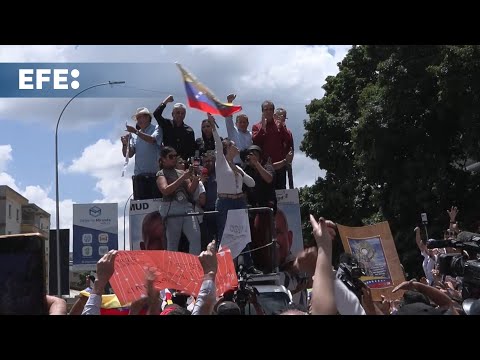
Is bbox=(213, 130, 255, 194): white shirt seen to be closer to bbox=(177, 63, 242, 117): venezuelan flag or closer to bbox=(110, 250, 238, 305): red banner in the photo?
bbox=(177, 63, 242, 117): venezuelan flag

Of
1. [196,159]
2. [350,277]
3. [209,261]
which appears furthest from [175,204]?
[209,261]

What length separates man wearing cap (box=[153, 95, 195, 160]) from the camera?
7.83 metres

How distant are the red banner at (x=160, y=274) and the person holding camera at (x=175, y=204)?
1.76 meters

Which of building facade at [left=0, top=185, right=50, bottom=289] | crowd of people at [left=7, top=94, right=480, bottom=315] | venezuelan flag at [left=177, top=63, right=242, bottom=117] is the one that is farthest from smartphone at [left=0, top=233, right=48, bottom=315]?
building facade at [left=0, top=185, right=50, bottom=289]

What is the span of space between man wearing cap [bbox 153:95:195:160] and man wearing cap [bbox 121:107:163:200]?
78mm

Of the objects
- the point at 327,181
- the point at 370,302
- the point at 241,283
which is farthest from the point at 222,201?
the point at 327,181

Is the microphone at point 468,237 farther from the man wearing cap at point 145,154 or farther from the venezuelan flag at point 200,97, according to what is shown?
the man wearing cap at point 145,154

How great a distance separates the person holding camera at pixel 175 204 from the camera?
6.90m

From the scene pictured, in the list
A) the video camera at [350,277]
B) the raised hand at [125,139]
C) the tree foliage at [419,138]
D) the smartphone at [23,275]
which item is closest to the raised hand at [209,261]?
the video camera at [350,277]

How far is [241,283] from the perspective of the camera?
5570 millimetres

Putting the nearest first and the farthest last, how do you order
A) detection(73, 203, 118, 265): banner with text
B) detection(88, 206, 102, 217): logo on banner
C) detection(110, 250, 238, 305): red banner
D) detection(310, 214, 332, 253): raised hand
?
detection(310, 214, 332, 253): raised hand
detection(110, 250, 238, 305): red banner
detection(73, 203, 118, 265): banner with text
detection(88, 206, 102, 217): logo on banner

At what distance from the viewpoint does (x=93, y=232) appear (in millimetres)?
12961

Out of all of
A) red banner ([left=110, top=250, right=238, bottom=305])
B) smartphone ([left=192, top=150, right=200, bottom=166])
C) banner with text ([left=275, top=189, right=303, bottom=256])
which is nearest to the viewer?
red banner ([left=110, top=250, right=238, bottom=305])

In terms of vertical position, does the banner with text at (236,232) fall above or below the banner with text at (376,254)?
above
